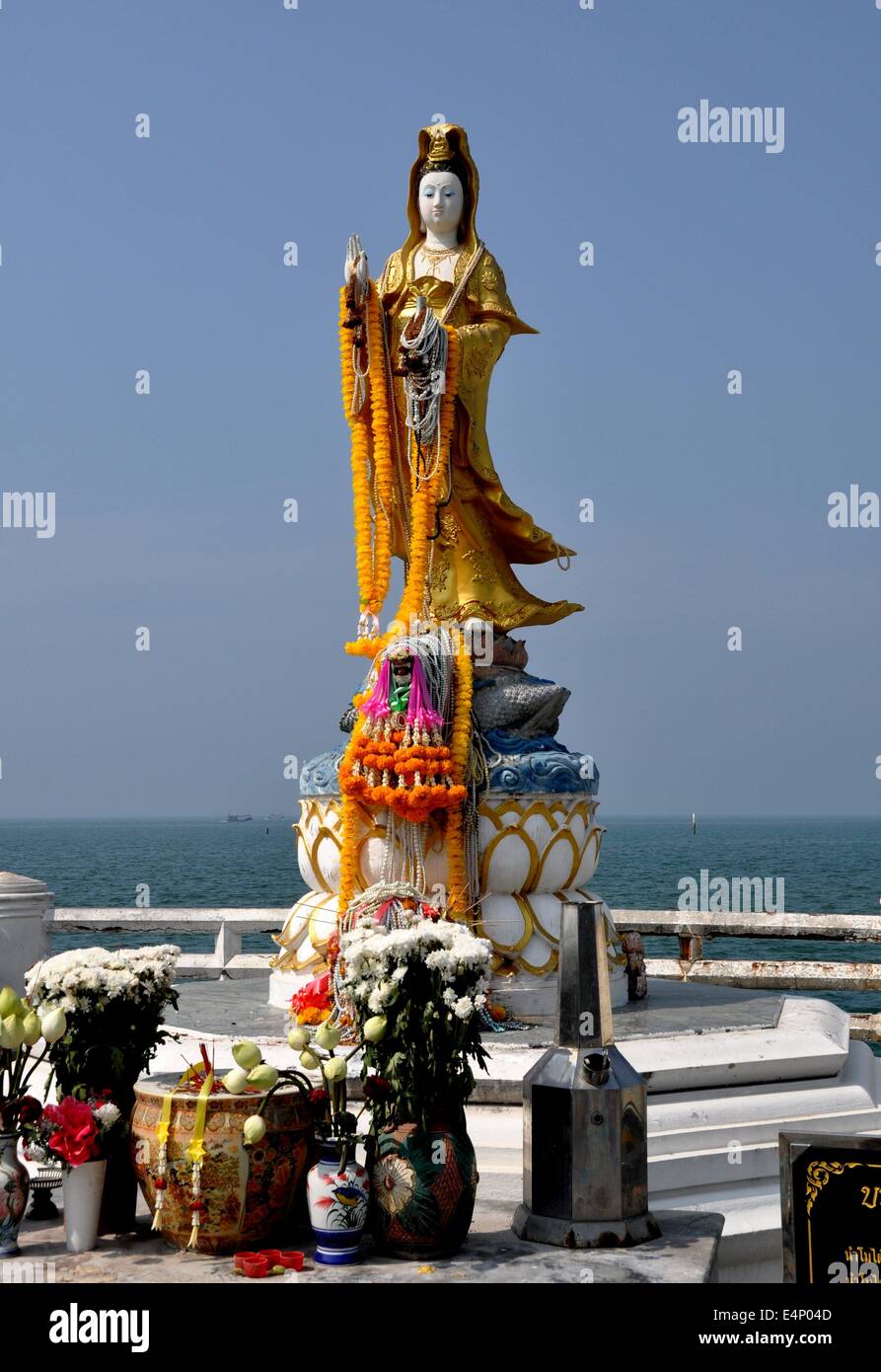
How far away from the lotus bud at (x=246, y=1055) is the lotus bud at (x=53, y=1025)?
69cm

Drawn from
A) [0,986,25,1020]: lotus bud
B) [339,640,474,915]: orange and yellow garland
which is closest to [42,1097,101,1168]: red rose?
[0,986,25,1020]: lotus bud

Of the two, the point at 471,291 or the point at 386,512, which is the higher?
the point at 471,291

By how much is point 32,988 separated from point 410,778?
332 centimetres

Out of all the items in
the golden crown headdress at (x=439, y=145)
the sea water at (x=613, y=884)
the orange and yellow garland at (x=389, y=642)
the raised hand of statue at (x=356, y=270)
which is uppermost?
the golden crown headdress at (x=439, y=145)

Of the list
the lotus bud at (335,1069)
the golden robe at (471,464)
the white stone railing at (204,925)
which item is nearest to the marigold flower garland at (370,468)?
the golden robe at (471,464)

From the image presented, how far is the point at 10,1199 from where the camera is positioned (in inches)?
196

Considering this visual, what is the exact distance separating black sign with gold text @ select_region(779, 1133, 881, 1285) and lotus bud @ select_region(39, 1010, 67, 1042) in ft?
8.88

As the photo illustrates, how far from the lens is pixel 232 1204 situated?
196 inches

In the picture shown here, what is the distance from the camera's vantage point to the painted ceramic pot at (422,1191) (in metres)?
4.97

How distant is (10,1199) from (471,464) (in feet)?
20.1

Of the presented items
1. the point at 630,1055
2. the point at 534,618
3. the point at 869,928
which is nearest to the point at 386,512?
the point at 534,618

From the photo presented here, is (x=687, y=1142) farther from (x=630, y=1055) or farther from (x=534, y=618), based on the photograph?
(x=534, y=618)

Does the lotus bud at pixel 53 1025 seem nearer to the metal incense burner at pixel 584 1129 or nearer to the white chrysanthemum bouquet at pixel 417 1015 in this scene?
the white chrysanthemum bouquet at pixel 417 1015

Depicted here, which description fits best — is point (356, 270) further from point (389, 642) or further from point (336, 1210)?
point (336, 1210)
